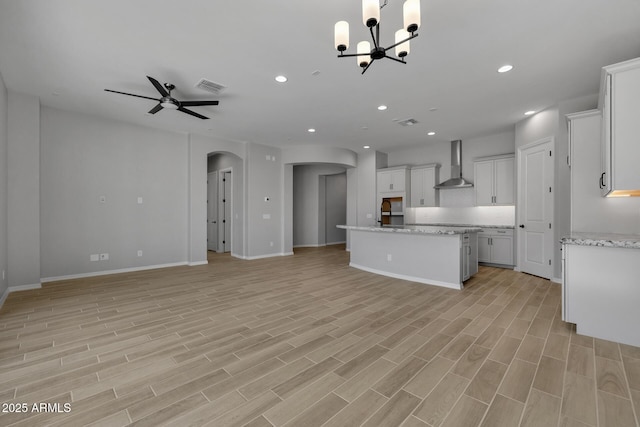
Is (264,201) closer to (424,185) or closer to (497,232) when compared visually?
(424,185)

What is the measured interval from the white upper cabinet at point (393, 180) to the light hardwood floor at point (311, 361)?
14.2 ft

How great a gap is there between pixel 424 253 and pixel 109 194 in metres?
6.16

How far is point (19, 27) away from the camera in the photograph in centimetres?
272

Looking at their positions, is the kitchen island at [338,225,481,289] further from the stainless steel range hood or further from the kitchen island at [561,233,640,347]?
the stainless steel range hood

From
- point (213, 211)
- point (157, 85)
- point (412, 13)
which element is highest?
point (157, 85)

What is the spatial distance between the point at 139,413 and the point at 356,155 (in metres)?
8.25

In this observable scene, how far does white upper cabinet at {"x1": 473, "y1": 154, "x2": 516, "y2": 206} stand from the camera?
20.2 ft

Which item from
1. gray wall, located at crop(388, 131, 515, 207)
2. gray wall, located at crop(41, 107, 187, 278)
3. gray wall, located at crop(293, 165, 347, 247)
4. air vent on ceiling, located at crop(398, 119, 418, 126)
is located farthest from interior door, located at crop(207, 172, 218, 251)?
gray wall, located at crop(388, 131, 515, 207)

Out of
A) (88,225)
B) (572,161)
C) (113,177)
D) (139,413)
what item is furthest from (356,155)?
(139,413)

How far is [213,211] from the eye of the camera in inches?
351

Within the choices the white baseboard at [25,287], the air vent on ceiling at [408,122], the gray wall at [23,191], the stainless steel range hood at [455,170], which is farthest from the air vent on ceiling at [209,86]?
the stainless steel range hood at [455,170]

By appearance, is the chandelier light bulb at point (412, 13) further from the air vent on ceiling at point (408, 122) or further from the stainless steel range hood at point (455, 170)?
the stainless steel range hood at point (455, 170)

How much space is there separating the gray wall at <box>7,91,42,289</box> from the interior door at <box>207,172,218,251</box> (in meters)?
4.49

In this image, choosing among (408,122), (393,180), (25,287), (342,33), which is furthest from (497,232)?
(25,287)
